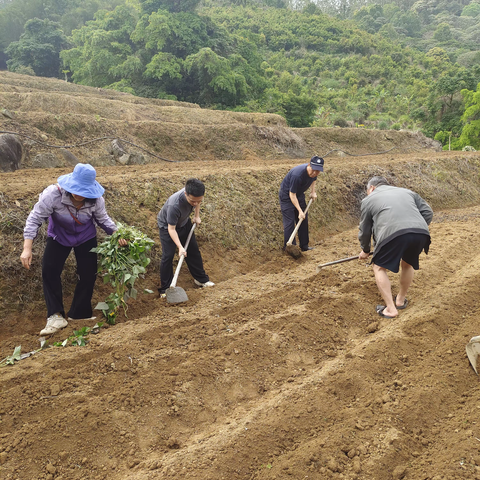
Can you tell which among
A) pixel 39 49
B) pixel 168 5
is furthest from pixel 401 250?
pixel 39 49

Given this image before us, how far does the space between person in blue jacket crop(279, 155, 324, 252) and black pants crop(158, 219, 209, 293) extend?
191cm

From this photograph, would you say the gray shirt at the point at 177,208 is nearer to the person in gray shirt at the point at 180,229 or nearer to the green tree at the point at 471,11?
the person in gray shirt at the point at 180,229

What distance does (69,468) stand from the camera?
2742 mm

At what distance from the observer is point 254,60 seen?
2755 centimetres

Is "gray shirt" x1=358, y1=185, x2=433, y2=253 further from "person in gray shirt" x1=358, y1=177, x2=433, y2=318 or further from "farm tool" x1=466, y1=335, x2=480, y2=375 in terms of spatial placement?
"farm tool" x1=466, y1=335, x2=480, y2=375

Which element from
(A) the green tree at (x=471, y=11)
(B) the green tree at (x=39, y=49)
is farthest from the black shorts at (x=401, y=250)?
(A) the green tree at (x=471, y=11)

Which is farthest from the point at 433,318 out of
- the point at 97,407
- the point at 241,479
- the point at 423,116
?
the point at 423,116

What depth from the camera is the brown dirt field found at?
2707mm

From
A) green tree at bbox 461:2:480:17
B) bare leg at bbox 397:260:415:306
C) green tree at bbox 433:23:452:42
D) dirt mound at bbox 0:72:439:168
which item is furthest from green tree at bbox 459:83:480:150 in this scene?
green tree at bbox 461:2:480:17

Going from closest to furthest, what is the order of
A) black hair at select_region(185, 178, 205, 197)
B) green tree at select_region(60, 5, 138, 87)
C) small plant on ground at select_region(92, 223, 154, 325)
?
small plant on ground at select_region(92, 223, 154, 325) < black hair at select_region(185, 178, 205, 197) < green tree at select_region(60, 5, 138, 87)

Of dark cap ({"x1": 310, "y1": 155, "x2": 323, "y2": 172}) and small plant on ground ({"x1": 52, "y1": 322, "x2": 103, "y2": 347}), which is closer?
small plant on ground ({"x1": 52, "y1": 322, "x2": 103, "y2": 347})

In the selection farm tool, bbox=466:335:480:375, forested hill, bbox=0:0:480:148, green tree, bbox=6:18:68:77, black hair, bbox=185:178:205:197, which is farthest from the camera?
green tree, bbox=6:18:68:77

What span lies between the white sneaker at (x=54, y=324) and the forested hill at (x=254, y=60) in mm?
18592

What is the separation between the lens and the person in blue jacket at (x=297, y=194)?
6.21 metres
